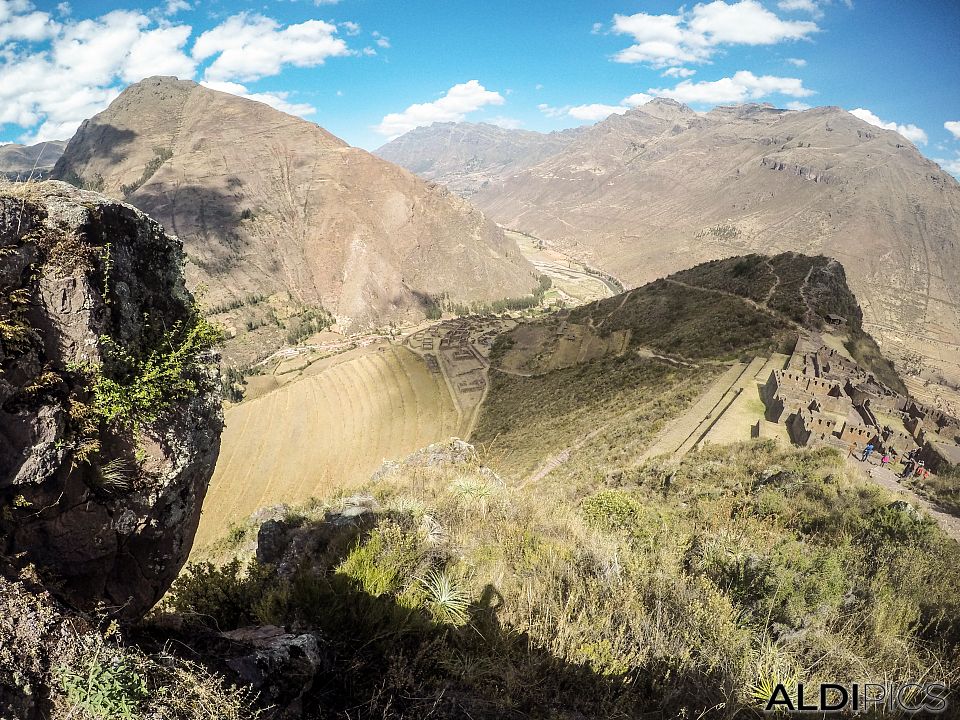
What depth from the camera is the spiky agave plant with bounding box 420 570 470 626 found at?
4.96 m

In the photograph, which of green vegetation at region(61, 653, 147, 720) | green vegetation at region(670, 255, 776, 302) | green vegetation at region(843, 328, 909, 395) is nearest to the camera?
green vegetation at region(61, 653, 147, 720)

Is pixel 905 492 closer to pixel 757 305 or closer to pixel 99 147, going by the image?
pixel 757 305

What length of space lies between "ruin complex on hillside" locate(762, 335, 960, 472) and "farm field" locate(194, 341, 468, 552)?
Answer: 26514 millimetres

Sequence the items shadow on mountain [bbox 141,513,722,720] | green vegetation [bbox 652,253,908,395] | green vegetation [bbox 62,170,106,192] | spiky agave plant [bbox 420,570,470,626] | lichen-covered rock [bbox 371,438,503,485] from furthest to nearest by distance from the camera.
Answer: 1. green vegetation [bbox 62,170,106,192]
2. green vegetation [bbox 652,253,908,395]
3. lichen-covered rock [bbox 371,438,503,485]
4. spiky agave plant [bbox 420,570,470,626]
5. shadow on mountain [bbox 141,513,722,720]

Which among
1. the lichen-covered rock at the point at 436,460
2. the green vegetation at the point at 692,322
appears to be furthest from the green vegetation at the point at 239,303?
the lichen-covered rock at the point at 436,460

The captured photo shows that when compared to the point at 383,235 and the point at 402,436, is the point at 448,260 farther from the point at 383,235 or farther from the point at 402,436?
the point at 402,436

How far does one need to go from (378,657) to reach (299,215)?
15244cm

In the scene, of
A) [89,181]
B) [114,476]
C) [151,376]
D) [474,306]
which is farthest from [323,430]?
[89,181]

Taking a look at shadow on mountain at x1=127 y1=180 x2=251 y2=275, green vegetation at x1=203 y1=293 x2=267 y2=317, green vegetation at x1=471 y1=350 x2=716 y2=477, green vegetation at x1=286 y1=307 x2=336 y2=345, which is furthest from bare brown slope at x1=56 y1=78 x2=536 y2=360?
green vegetation at x1=471 y1=350 x2=716 y2=477

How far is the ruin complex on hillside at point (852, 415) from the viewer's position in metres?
18.5

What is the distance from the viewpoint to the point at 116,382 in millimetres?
4711

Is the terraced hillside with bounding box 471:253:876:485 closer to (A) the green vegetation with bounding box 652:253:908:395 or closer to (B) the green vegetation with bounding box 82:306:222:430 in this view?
(A) the green vegetation with bounding box 652:253:908:395

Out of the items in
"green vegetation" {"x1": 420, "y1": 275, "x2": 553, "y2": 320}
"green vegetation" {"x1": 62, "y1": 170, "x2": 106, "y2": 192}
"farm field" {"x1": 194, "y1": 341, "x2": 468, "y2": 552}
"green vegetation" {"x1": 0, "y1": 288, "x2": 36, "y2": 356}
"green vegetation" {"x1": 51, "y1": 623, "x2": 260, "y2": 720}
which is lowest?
"farm field" {"x1": 194, "y1": 341, "x2": 468, "y2": 552}

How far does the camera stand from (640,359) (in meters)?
39.8
